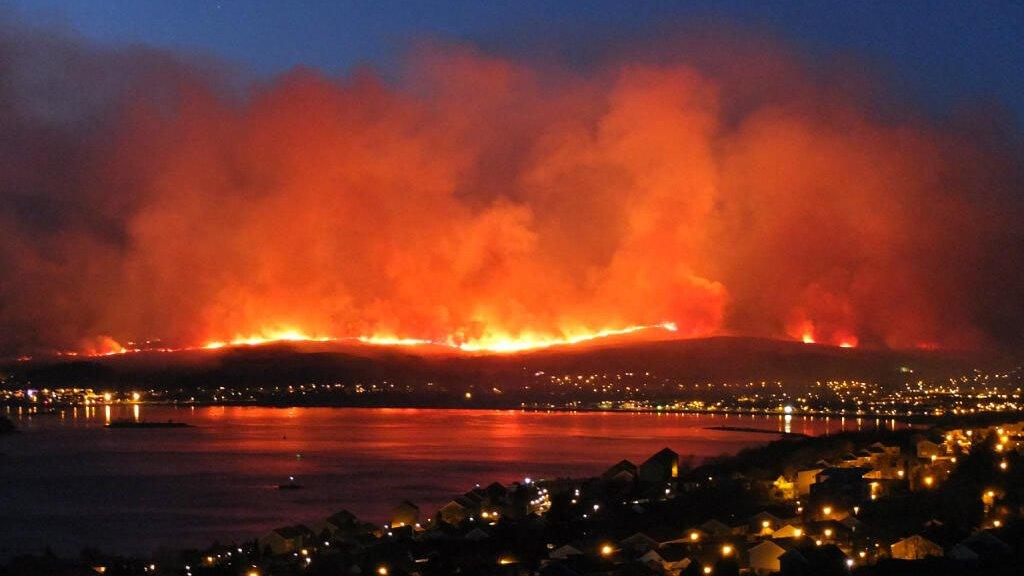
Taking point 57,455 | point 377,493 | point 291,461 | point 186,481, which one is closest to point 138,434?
point 57,455

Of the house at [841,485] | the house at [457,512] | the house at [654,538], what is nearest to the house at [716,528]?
the house at [654,538]

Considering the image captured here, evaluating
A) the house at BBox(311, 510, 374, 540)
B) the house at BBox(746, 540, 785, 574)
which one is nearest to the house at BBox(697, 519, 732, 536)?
the house at BBox(746, 540, 785, 574)

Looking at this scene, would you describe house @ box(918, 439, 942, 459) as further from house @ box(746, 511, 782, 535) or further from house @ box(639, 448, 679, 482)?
house @ box(746, 511, 782, 535)

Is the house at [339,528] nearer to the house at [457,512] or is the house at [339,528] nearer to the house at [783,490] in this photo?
the house at [457,512]

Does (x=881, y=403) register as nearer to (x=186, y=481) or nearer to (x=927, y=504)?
(x=186, y=481)

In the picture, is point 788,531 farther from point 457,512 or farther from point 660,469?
point 660,469

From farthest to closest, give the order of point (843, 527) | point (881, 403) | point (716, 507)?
point (881, 403), point (716, 507), point (843, 527)

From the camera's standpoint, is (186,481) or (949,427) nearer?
(949,427)

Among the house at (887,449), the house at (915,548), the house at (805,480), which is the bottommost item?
the house at (915,548)
